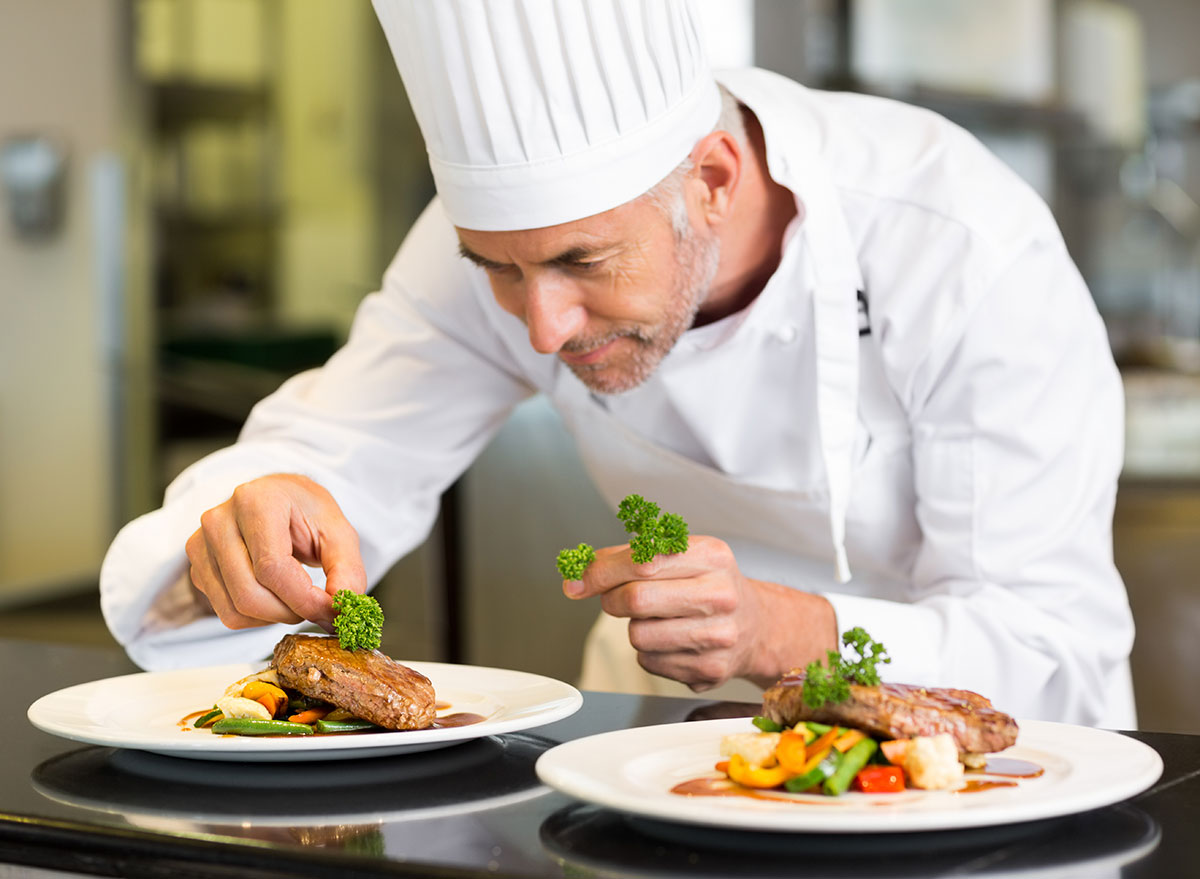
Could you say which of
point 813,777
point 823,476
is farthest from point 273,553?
point 823,476

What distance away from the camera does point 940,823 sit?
0.70 meters

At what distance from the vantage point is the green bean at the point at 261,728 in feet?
3.23

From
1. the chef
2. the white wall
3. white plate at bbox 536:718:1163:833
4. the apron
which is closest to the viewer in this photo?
white plate at bbox 536:718:1163:833

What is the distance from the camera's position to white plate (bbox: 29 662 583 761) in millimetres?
915

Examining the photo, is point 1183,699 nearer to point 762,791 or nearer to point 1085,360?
point 1085,360

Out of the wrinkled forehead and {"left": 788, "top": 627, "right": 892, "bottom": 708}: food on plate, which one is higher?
the wrinkled forehead

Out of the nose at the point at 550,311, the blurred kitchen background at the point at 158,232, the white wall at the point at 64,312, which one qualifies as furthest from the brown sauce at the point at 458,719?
the white wall at the point at 64,312

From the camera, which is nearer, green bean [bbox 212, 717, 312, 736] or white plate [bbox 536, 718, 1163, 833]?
white plate [bbox 536, 718, 1163, 833]

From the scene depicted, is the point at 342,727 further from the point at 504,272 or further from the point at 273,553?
the point at 504,272

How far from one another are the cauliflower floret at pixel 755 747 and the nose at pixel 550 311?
638 millimetres

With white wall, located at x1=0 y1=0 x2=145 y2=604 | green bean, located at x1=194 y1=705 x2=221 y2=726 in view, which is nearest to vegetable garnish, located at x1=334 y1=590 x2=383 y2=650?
green bean, located at x1=194 y1=705 x2=221 y2=726

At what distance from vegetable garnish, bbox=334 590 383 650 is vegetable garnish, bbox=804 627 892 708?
33cm

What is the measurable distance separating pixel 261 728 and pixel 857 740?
0.42 meters

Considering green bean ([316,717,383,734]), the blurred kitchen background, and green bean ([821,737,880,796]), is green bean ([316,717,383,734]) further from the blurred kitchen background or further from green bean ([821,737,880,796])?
the blurred kitchen background
